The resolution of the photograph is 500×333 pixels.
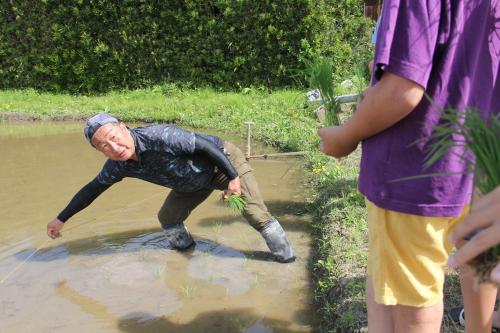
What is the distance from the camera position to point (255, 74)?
9859 mm

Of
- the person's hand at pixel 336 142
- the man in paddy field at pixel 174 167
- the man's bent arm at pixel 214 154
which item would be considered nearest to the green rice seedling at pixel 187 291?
the man in paddy field at pixel 174 167

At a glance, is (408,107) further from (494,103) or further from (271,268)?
(271,268)

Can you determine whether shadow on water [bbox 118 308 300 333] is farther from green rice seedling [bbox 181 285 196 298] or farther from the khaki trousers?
the khaki trousers

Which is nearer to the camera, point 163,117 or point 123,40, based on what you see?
point 163,117

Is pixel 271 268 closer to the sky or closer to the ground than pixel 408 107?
closer to the ground

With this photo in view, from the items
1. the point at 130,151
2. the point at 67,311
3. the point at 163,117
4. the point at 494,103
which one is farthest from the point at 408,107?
the point at 163,117

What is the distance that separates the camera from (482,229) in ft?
3.74

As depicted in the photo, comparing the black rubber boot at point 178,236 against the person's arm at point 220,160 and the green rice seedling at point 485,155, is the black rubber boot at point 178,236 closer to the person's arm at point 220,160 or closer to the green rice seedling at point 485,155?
the person's arm at point 220,160

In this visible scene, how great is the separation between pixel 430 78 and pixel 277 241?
2413mm

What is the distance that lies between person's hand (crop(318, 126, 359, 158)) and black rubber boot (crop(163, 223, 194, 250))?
239cm

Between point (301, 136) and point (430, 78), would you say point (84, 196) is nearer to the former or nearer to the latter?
point (430, 78)

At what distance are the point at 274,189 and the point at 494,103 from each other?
3704 millimetres

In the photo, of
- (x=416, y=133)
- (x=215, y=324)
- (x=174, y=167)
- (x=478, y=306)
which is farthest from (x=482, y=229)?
(x=174, y=167)

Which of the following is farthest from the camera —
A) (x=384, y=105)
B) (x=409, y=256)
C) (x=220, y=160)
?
(x=220, y=160)
